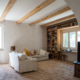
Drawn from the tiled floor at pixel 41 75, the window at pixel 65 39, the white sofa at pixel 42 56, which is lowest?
the tiled floor at pixel 41 75

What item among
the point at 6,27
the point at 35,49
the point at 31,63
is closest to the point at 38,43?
the point at 35,49

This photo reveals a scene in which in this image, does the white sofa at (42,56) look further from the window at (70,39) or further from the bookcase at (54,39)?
the window at (70,39)

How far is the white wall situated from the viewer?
21.4ft

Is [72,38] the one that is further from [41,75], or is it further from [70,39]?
[41,75]

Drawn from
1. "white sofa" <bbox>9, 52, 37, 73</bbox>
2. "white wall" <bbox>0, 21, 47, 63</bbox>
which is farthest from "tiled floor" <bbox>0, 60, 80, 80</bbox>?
"white wall" <bbox>0, 21, 47, 63</bbox>

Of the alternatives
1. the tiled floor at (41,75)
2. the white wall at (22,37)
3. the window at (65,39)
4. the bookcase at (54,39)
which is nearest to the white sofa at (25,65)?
the tiled floor at (41,75)

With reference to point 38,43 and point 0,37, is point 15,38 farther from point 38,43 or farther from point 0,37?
point 38,43

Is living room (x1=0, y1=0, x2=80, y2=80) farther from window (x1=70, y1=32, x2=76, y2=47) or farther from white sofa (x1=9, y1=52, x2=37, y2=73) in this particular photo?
white sofa (x1=9, y1=52, x2=37, y2=73)

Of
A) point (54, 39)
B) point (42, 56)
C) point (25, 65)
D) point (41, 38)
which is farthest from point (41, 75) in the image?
point (41, 38)

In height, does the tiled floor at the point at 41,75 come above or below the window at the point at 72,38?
below

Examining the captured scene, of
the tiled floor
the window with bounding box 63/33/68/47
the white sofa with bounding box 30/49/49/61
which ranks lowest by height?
the tiled floor

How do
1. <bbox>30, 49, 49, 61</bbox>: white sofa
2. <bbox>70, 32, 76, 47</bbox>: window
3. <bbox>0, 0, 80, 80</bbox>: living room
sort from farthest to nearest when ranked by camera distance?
1. <bbox>30, 49, 49, 61</bbox>: white sofa
2. <bbox>70, 32, 76, 47</bbox>: window
3. <bbox>0, 0, 80, 80</bbox>: living room

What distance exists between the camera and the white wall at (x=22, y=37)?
6518 millimetres

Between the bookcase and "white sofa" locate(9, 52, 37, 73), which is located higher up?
the bookcase
